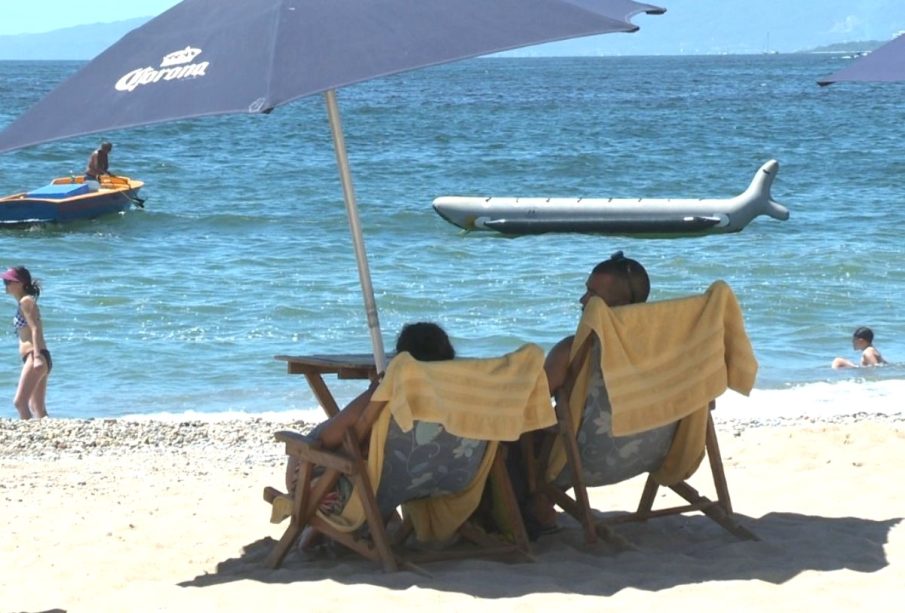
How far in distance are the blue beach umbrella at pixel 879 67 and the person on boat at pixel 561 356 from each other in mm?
879

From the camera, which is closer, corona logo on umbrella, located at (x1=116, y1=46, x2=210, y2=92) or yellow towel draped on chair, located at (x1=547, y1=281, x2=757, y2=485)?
corona logo on umbrella, located at (x1=116, y1=46, x2=210, y2=92)

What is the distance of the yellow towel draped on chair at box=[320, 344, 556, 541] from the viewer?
4082 mm

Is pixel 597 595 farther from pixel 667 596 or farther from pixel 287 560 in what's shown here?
pixel 287 560

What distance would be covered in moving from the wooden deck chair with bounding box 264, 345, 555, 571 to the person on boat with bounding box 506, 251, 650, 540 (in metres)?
0.15

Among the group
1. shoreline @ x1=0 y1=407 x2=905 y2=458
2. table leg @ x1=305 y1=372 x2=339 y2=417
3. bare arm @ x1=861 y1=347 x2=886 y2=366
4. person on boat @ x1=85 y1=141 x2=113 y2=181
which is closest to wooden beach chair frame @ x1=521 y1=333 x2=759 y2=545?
table leg @ x1=305 y1=372 x2=339 y2=417

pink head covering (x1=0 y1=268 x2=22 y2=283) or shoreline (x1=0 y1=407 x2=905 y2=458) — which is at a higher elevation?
pink head covering (x1=0 y1=268 x2=22 y2=283)

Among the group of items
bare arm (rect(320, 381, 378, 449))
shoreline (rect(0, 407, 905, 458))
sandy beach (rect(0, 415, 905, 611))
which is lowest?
shoreline (rect(0, 407, 905, 458))

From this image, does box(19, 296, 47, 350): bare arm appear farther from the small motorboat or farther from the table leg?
the small motorboat

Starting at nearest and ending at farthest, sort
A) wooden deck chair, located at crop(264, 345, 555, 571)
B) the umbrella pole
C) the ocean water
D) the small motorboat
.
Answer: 1. wooden deck chair, located at crop(264, 345, 555, 571)
2. the umbrella pole
3. the ocean water
4. the small motorboat

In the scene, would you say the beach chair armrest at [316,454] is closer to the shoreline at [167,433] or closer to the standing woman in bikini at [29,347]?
the shoreline at [167,433]

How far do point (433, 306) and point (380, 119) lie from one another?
34667mm

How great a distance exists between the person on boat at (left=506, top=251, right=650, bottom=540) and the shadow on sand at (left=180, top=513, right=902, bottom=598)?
83mm

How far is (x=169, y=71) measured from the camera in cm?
409

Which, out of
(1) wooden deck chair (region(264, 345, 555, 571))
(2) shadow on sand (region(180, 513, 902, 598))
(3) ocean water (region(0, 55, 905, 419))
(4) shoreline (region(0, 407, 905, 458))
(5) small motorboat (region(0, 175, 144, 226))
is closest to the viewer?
(1) wooden deck chair (region(264, 345, 555, 571))
